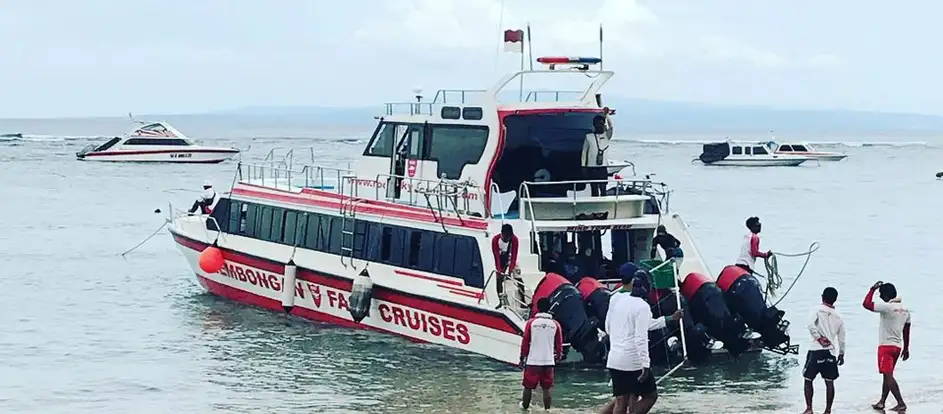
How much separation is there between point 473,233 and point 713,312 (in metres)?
3.36

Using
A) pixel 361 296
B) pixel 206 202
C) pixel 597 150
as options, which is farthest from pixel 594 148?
pixel 206 202

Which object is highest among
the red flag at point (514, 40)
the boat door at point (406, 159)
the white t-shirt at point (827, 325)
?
the red flag at point (514, 40)

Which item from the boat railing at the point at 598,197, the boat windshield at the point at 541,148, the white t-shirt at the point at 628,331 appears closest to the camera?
the white t-shirt at the point at 628,331

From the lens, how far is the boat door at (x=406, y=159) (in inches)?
826

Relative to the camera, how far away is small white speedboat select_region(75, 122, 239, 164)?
83625 millimetres

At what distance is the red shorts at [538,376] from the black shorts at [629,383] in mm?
1975

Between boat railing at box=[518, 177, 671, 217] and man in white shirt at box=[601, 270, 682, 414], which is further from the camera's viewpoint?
boat railing at box=[518, 177, 671, 217]

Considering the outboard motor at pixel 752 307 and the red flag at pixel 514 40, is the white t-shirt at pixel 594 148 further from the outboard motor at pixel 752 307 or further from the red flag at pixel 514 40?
the outboard motor at pixel 752 307

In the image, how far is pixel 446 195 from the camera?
63.4ft

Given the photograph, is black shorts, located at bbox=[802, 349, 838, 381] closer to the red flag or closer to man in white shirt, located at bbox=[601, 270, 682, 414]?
man in white shirt, located at bbox=[601, 270, 682, 414]

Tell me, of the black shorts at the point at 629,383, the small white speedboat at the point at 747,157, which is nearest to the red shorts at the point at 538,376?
the black shorts at the point at 629,383

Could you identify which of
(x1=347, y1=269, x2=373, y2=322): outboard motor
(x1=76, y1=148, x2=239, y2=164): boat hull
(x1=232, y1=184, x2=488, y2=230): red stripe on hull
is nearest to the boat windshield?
(x1=232, y1=184, x2=488, y2=230): red stripe on hull

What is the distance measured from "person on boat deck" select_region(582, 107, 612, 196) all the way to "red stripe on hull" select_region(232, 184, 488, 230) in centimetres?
213

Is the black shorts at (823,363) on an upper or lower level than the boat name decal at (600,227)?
lower
